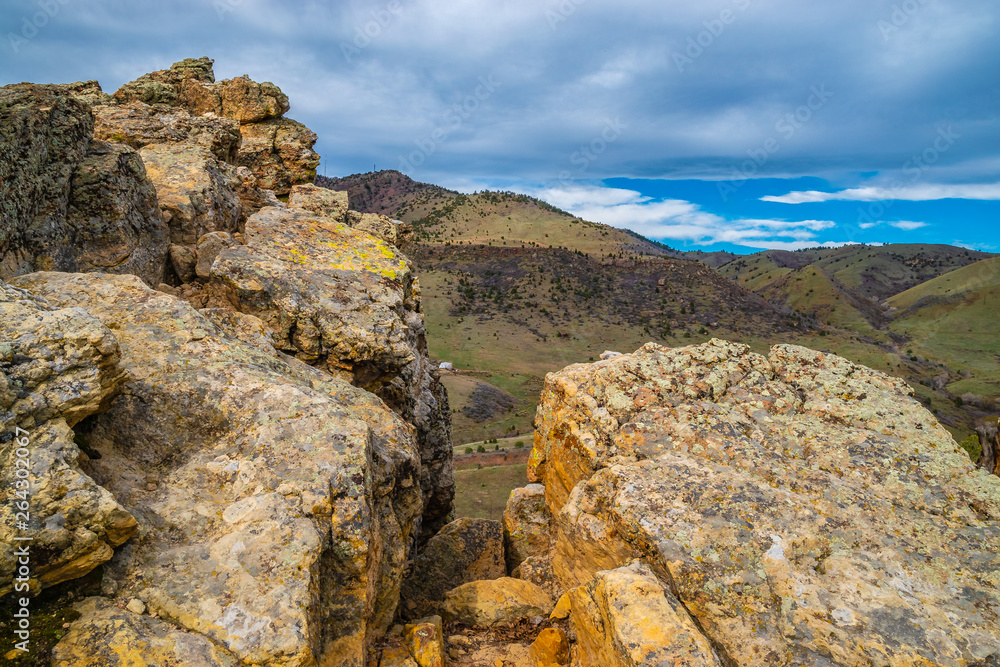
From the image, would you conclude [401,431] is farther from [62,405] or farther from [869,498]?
[869,498]

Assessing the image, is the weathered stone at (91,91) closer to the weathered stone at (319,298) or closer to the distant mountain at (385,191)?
the weathered stone at (319,298)

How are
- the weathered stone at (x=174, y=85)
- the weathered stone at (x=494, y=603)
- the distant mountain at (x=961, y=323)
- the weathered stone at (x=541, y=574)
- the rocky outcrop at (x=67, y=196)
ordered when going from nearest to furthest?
the rocky outcrop at (x=67, y=196)
the weathered stone at (x=494, y=603)
the weathered stone at (x=541, y=574)
the weathered stone at (x=174, y=85)
the distant mountain at (x=961, y=323)

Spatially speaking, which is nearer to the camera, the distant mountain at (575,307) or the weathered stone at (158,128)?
the weathered stone at (158,128)

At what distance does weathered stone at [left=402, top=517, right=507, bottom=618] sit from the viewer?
926 cm

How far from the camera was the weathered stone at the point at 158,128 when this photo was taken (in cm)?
1148

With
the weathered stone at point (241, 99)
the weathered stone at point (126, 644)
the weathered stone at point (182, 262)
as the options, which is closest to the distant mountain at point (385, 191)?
the weathered stone at point (241, 99)

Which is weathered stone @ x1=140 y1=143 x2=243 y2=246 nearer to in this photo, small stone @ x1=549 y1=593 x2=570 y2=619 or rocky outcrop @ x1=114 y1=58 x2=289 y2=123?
rocky outcrop @ x1=114 y1=58 x2=289 y2=123

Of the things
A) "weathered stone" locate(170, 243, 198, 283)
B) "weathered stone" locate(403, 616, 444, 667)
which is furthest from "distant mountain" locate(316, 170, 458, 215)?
"weathered stone" locate(403, 616, 444, 667)

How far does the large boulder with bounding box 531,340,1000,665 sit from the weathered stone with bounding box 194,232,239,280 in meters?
7.17

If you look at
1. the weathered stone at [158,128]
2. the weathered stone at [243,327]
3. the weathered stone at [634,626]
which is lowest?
the weathered stone at [634,626]

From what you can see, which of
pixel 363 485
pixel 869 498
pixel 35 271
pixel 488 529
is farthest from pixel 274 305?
pixel 869 498

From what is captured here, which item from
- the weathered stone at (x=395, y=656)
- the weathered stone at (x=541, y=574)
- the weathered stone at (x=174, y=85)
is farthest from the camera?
the weathered stone at (x=174, y=85)

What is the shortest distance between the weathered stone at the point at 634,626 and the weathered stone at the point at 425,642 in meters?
1.72

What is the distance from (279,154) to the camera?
16109 millimetres
